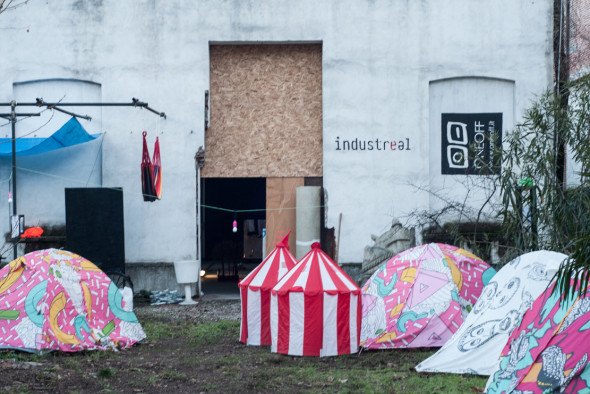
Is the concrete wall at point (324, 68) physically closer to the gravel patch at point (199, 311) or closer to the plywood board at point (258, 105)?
the plywood board at point (258, 105)

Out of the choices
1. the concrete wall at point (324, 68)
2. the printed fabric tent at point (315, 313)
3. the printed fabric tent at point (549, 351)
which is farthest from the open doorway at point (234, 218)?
the printed fabric tent at point (549, 351)

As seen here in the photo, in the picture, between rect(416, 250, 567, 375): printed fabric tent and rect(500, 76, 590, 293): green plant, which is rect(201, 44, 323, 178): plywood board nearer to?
rect(500, 76, 590, 293): green plant

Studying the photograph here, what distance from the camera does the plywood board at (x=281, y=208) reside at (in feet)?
55.2

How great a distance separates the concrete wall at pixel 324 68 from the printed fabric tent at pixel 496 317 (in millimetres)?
7252

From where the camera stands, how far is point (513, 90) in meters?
16.6

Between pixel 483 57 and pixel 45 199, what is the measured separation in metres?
9.59

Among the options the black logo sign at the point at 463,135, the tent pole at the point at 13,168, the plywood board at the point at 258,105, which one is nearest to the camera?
the tent pole at the point at 13,168

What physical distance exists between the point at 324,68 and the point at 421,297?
721 centimetres

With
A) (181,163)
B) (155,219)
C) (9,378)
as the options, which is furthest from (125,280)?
(9,378)

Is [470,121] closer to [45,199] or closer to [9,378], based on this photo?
[45,199]

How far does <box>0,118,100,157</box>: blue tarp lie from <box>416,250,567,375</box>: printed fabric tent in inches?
360

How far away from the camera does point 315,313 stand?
9.95 m

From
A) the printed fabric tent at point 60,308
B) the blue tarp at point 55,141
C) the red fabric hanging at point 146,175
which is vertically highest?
the blue tarp at point 55,141

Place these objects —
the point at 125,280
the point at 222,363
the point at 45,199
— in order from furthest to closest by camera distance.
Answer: the point at 45,199
the point at 125,280
the point at 222,363
